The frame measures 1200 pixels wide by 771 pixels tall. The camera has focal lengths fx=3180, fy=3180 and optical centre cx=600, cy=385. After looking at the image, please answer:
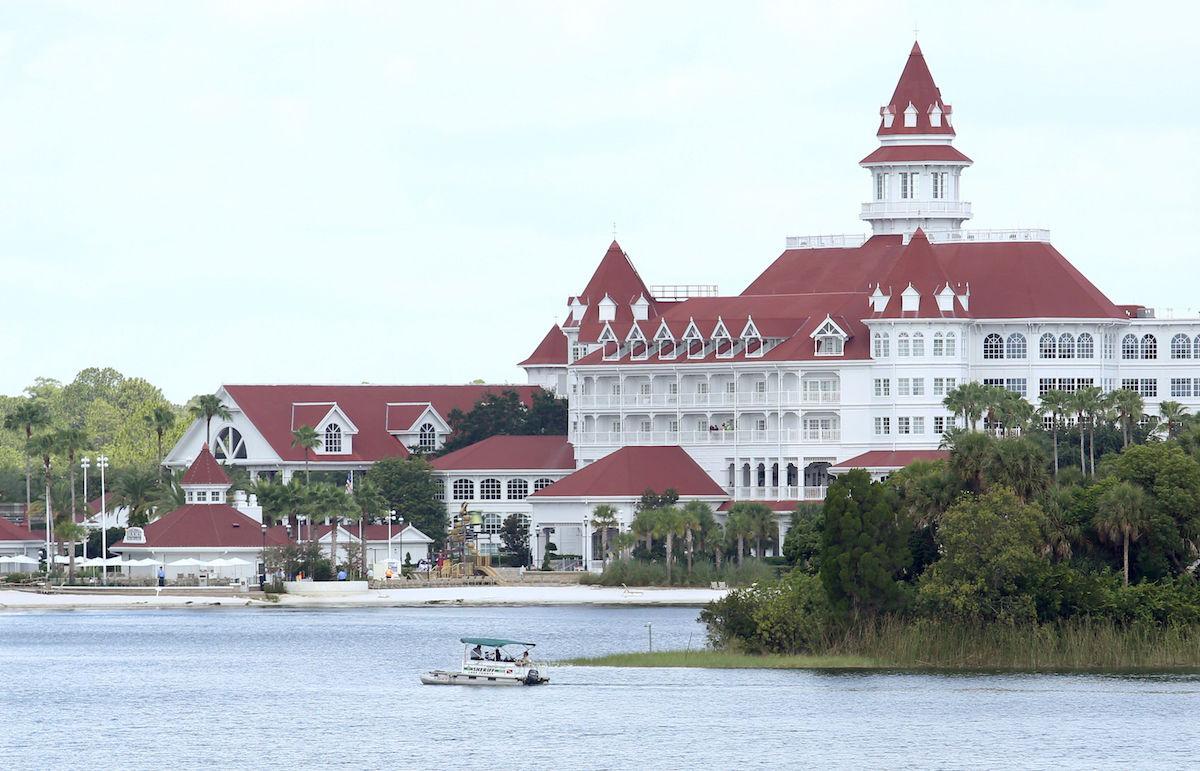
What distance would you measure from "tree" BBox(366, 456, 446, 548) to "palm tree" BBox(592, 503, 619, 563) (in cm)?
1090

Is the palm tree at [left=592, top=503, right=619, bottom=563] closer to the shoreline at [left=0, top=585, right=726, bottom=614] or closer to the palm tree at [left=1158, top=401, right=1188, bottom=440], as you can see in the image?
the shoreline at [left=0, top=585, right=726, bottom=614]

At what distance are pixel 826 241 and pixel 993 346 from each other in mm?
15518

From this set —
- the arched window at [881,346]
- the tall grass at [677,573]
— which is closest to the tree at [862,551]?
the tall grass at [677,573]

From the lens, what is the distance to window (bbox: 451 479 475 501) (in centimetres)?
15900

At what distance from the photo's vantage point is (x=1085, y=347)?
15162 centimetres

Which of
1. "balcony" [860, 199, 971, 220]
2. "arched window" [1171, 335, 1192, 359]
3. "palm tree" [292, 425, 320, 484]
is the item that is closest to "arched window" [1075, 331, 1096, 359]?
"arched window" [1171, 335, 1192, 359]

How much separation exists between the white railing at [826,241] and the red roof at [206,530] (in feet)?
121

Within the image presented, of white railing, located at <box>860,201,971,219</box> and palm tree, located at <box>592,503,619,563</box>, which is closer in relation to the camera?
palm tree, located at <box>592,503,619,563</box>

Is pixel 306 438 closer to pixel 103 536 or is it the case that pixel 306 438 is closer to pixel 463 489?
pixel 463 489

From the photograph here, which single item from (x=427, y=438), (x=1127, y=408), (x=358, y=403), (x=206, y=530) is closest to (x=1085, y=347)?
(x=1127, y=408)

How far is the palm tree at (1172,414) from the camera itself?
5497 inches

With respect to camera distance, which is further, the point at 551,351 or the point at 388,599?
the point at 551,351

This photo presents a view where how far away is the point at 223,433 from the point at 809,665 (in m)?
78.4

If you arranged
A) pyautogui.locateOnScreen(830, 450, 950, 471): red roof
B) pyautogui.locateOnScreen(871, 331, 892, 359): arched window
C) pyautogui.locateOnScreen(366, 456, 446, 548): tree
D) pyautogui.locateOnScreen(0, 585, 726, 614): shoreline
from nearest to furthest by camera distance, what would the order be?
pyautogui.locateOnScreen(0, 585, 726, 614): shoreline < pyautogui.locateOnScreen(830, 450, 950, 471): red roof < pyautogui.locateOnScreen(871, 331, 892, 359): arched window < pyautogui.locateOnScreen(366, 456, 446, 548): tree
